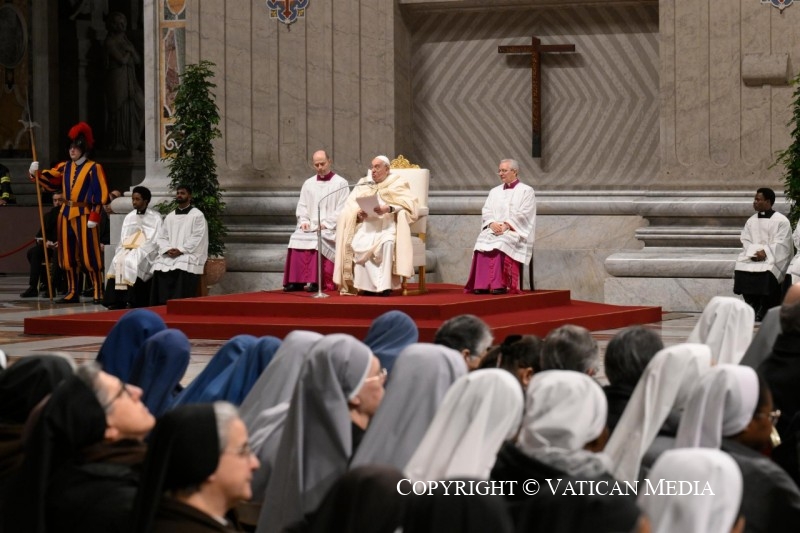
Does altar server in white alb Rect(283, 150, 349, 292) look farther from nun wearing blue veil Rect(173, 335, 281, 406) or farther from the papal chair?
nun wearing blue veil Rect(173, 335, 281, 406)

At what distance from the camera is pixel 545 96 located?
14688mm

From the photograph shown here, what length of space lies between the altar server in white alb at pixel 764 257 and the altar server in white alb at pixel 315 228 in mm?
3747

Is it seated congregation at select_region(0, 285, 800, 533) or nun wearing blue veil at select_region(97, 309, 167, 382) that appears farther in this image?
nun wearing blue veil at select_region(97, 309, 167, 382)

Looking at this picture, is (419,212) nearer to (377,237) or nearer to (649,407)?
(377,237)

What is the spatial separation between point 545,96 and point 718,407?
11.4 meters

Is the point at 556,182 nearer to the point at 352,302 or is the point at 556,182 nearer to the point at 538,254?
the point at 538,254

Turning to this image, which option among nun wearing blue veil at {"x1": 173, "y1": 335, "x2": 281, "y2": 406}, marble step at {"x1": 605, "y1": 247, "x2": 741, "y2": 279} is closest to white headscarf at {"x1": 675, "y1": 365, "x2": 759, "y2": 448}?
nun wearing blue veil at {"x1": 173, "y1": 335, "x2": 281, "y2": 406}

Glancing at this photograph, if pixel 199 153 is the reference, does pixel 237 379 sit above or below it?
below

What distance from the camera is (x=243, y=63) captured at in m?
14.9

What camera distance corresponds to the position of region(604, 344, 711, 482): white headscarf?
12.7ft

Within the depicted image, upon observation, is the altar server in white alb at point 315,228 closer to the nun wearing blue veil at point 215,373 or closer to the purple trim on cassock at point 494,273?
the purple trim on cassock at point 494,273

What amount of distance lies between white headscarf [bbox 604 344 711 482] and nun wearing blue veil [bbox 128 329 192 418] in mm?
1670

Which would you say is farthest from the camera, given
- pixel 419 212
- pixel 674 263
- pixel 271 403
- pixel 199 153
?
pixel 199 153

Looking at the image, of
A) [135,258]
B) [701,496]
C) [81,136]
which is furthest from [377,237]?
[701,496]
